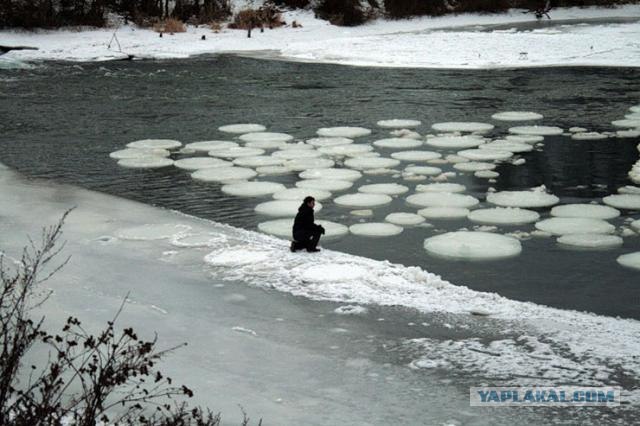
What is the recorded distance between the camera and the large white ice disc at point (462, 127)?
45.6 feet

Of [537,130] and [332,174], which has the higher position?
[537,130]

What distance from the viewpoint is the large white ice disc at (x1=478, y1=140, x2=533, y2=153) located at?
41.0ft

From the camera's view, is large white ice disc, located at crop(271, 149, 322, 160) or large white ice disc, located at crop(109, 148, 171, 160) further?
large white ice disc, located at crop(109, 148, 171, 160)

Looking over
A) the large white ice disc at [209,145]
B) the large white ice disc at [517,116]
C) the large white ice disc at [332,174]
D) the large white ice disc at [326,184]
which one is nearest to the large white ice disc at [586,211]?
the large white ice disc at [326,184]

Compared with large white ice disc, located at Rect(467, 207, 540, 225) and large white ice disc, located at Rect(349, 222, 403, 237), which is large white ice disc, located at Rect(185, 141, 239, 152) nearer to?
large white ice disc, located at Rect(349, 222, 403, 237)

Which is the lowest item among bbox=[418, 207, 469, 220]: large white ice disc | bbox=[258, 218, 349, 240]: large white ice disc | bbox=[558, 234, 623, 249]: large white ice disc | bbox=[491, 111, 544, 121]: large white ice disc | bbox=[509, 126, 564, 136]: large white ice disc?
bbox=[258, 218, 349, 240]: large white ice disc

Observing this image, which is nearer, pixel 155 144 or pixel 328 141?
pixel 328 141

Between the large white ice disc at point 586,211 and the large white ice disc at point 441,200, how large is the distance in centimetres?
89

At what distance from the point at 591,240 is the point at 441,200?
193 cm

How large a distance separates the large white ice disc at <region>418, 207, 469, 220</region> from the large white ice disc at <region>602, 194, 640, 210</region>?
5.14 feet

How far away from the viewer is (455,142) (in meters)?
12.9

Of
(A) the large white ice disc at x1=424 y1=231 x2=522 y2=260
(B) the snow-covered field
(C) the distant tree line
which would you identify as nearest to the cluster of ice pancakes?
(A) the large white ice disc at x1=424 y1=231 x2=522 y2=260

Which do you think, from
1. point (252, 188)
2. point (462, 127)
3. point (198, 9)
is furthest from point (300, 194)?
point (198, 9)

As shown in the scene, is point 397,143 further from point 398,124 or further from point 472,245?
point 472,245
